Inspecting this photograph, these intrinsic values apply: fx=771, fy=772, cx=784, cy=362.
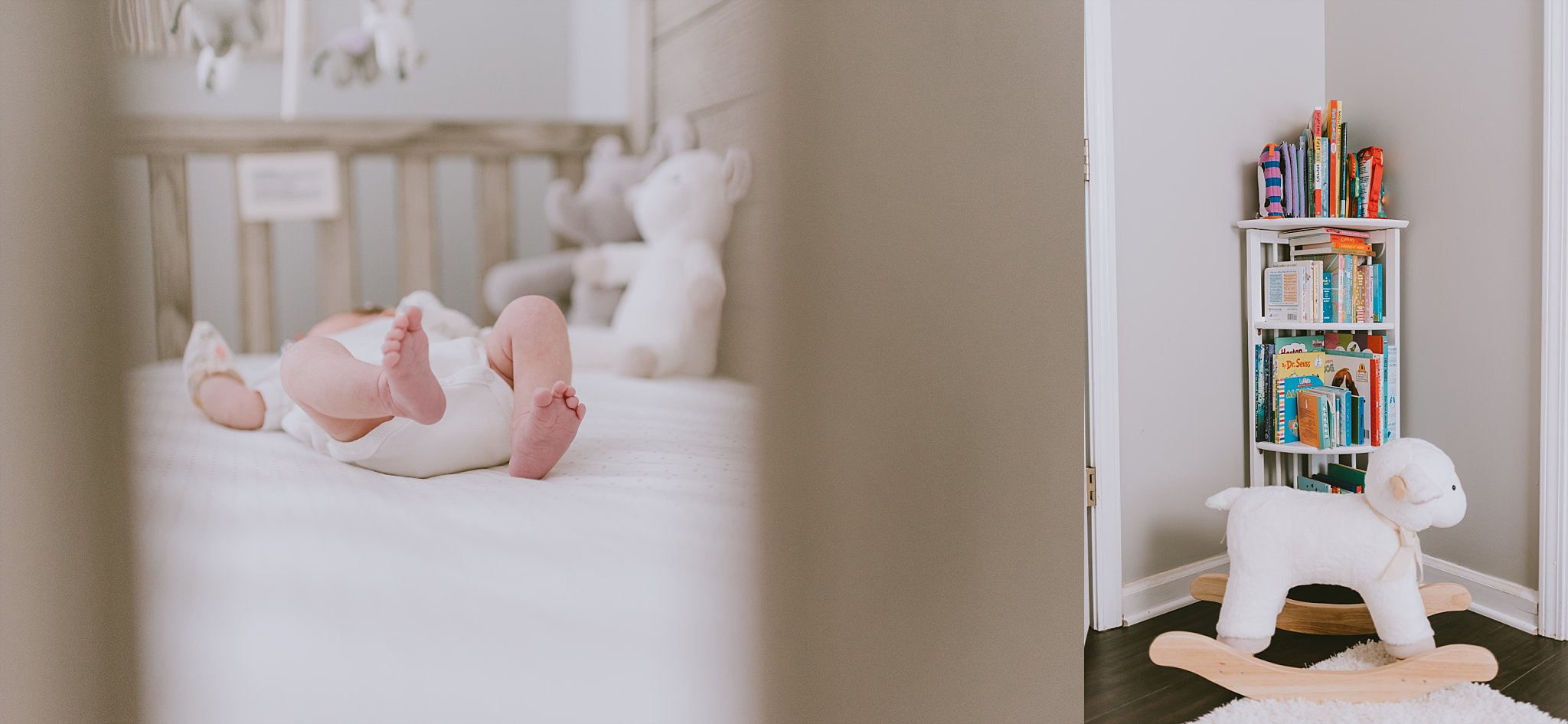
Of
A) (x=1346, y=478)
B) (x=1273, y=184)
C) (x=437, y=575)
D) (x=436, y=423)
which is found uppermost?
(x=1273, y=184)

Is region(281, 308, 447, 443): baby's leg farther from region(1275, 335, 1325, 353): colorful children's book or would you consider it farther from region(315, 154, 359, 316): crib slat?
region(1275, 335, 1325, 353): colorful children's book

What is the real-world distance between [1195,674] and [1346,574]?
0.39 meters

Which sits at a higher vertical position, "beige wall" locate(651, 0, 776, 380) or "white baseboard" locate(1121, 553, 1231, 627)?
"beige wall" locate(651, 0, 776, 380)

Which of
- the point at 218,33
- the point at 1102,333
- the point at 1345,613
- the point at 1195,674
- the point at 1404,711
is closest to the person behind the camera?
the point at 218,33

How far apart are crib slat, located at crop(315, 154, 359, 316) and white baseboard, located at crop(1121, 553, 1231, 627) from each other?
6.90 ft

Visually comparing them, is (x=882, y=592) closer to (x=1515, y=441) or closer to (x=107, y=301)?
(x=107, y=301)

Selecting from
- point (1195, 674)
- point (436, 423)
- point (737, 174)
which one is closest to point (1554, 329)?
point (1195, 674)

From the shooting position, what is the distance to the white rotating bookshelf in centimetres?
216

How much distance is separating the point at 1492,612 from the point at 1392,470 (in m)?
0.89

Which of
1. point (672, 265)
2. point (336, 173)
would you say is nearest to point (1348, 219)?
point (672, 265)

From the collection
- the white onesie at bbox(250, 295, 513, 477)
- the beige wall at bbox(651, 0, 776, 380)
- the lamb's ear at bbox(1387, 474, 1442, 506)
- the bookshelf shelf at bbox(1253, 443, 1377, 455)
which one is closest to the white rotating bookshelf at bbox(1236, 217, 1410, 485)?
the bookshelf shelf at bbox(1253, 443, 1377, 455)

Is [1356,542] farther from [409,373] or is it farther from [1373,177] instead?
Result: [409,373]

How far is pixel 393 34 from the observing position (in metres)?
0.53

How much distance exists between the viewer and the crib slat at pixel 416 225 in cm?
54
